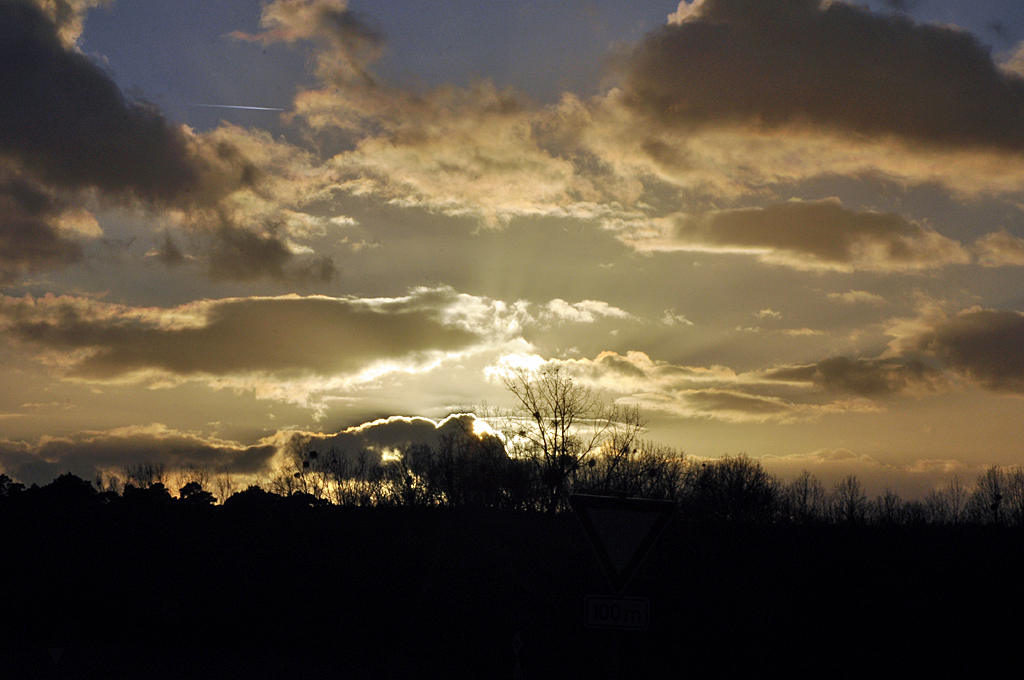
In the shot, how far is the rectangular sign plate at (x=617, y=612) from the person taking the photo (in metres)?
6.85

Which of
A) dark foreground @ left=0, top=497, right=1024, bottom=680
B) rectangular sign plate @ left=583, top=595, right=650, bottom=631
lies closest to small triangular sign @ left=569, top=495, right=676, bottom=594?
rectangular sign plate @ left=583, top=595, right=650, bottom=631

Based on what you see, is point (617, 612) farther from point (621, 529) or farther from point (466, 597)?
point (466, 597)

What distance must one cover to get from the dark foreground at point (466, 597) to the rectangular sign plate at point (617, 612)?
0.37 metres

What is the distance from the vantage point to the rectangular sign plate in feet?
22.5

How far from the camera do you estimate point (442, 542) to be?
34.4 meters

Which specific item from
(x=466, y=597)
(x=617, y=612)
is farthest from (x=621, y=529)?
(x=466, y=597)

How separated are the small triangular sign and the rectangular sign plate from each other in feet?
0.46

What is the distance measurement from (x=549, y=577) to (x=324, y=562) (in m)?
12.0

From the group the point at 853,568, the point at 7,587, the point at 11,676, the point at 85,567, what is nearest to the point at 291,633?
the point at 11,676

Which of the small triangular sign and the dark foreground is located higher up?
the small triangular sign

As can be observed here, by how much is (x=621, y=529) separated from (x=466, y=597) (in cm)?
2289

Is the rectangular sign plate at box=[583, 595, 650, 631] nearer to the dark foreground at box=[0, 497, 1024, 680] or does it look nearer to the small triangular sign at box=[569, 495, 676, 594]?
the small triangular sign at box=[569, 495, 676, 594]

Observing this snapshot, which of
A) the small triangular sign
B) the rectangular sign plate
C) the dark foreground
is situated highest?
the small triangular sign

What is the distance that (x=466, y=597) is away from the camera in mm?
28375
